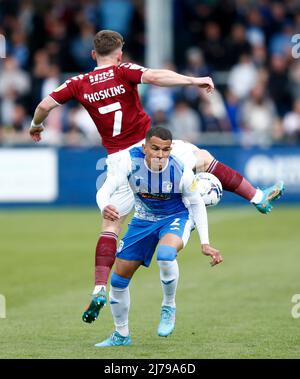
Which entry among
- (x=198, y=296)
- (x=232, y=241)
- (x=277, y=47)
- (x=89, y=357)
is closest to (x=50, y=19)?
(x=277, y=47)

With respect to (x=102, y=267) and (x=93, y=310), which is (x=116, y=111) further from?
(x=93, y=310)

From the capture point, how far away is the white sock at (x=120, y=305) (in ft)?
30.8

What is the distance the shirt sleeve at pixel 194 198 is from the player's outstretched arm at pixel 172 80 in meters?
0.74

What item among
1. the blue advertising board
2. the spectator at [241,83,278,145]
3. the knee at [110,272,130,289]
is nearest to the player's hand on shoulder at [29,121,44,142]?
the knee at [110,272,130,289]

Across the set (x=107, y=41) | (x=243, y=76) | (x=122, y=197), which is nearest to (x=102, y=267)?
(x=122, y=197)

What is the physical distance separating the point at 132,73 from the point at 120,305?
2.11 m

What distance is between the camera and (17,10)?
26.3 metres

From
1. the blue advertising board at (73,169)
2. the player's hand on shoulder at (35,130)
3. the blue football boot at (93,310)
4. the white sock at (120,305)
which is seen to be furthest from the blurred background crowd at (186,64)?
the blue football boot at (93,310)

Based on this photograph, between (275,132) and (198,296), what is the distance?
984cm

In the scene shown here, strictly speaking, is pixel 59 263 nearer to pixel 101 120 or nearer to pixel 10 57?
pixel 101 120

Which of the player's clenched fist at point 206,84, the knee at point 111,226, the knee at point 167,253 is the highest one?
the player's clenched fist at point 206,84

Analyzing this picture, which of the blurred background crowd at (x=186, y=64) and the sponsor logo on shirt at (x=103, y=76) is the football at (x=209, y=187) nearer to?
the sponsor logo on shirt at (x=103, y=76)

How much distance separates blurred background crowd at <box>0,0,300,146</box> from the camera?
73.9ft

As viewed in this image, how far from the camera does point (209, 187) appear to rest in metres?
9.76
